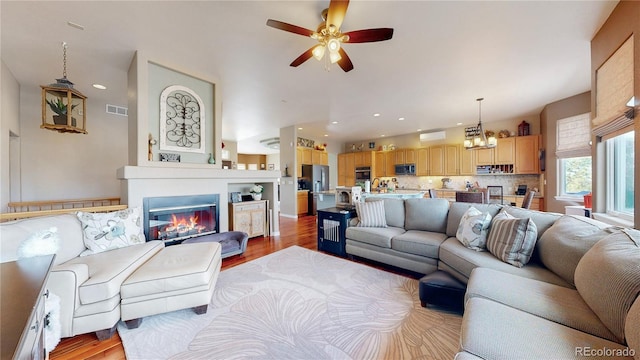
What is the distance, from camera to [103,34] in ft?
7.66

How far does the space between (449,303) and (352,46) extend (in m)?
2.84

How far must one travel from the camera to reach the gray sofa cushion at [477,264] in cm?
166

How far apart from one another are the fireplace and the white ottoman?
1091 mm

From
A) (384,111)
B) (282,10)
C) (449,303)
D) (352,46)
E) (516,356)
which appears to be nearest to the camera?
(516,356)

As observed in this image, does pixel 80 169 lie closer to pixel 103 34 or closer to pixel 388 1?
pixel 103 34

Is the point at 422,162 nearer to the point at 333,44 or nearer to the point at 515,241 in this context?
the point at 515,241

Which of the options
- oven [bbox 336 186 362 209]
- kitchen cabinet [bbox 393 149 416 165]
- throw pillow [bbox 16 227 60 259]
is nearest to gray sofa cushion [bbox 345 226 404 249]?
oven [bbox 336 186 362 209]

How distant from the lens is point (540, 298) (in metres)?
1.31

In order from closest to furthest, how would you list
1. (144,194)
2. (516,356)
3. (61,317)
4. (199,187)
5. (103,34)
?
(516,356) < (61,317) < (103,34) < (144,194) < (199,187)

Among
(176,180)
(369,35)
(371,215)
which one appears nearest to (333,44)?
(369,35)

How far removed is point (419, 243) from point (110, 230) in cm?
333

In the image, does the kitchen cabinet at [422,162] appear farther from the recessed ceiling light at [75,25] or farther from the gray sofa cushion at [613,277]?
the recessed ceiling light at [75,25]

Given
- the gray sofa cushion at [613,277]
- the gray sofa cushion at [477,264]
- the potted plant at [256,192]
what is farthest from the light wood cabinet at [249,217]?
the gray sofa cushion at [613,277]

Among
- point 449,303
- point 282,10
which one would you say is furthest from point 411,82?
point 449,303
